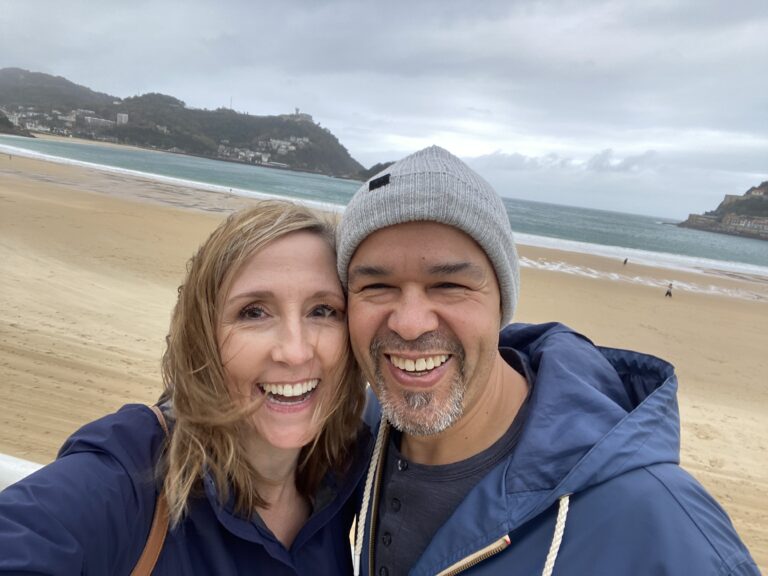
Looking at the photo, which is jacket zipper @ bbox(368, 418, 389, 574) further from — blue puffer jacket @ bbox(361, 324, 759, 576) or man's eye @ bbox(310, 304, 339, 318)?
man's eye @ bbox(310, 304, 339, 318)

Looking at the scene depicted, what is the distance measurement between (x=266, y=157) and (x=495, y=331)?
13221 cm

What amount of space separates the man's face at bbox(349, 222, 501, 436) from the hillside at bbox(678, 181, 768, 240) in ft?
384

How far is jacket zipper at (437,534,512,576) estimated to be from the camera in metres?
1.47

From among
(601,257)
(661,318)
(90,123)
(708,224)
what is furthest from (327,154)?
(661,318)

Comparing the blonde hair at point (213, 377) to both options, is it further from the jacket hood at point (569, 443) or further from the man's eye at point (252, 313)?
the jacket hood at point (569, 443)

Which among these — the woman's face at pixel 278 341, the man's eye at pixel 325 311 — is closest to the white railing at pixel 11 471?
the woman's face at pixel 278 341

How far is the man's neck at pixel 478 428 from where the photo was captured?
188 cm

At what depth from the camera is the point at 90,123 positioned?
364 feet

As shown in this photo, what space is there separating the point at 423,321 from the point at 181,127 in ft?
449

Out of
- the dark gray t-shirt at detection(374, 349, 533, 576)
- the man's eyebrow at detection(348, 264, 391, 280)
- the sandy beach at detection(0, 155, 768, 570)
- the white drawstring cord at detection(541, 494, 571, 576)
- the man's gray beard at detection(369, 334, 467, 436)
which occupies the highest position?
the man's eyebrow at detection(348, 264, 391, 280)

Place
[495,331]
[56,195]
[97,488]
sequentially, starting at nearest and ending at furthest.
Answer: [97,488]
[495,331]
[56,195]

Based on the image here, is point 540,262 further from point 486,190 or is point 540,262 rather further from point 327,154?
point 327,154

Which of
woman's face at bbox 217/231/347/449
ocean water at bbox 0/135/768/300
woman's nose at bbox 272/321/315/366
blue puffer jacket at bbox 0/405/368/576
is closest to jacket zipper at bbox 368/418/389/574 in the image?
blue puffer jacket at bbox 0/405/368/576

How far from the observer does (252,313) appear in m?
1.81
